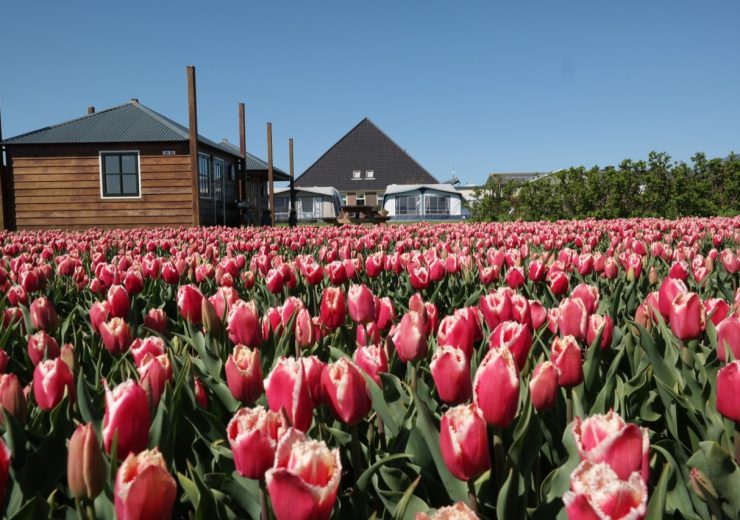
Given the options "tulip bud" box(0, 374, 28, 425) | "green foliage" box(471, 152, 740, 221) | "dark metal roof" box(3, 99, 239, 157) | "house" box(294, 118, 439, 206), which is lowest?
"tulip bud" box(0, 374, 28, 425)

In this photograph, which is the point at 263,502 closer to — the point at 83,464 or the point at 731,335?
the point at 83,464

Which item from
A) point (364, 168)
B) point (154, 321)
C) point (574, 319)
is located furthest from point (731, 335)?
point (364, 168)

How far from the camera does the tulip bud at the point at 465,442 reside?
97 cm

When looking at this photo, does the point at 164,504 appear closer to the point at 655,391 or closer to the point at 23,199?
the point at 655,391

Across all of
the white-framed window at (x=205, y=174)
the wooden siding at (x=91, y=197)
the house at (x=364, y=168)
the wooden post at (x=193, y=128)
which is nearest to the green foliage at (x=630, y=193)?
the wooden post at (x=193, y=128)

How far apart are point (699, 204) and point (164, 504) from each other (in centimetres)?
1954

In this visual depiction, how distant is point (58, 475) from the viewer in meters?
1.21

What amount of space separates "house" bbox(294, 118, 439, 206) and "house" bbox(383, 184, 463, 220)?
23.4ft

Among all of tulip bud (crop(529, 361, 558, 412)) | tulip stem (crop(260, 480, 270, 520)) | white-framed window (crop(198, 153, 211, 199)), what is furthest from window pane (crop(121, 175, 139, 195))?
tulip stem (crop(260, 480, 270, 520))

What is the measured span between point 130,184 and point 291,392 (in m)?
22.4

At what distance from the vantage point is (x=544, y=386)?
1264mm

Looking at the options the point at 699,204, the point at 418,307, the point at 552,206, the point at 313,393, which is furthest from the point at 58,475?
the point at 699,204

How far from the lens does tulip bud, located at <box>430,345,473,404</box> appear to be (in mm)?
1261

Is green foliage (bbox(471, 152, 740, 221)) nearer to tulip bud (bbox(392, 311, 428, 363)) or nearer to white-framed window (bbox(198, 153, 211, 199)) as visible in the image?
white-framed window (bbox(198, 153, 211, 199))
